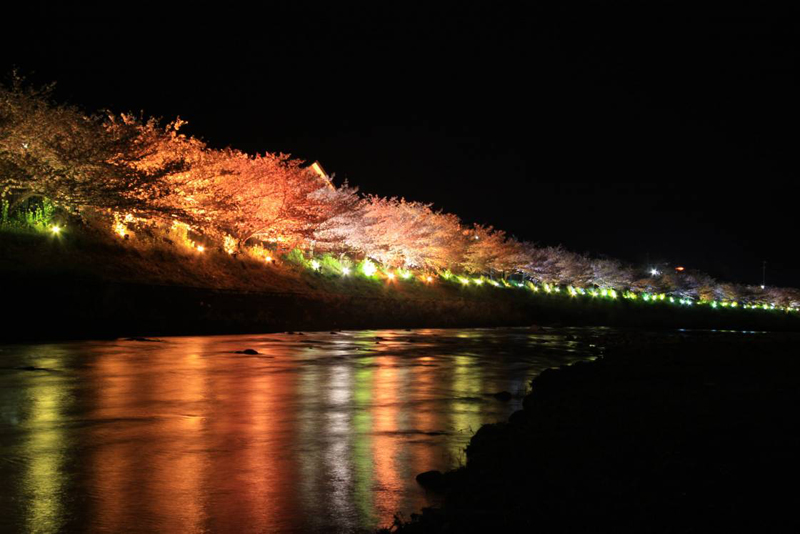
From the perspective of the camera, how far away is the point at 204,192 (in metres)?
32.6

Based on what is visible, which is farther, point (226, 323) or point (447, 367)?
point (226, 323)

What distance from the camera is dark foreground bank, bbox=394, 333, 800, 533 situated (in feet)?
13.8

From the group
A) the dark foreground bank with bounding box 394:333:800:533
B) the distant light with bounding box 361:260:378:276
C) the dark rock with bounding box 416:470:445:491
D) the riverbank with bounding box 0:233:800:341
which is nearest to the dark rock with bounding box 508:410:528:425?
the dark foreground bank with bounding box 394:333:800:533

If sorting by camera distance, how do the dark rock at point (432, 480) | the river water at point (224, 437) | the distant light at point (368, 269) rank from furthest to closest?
the distant light at point (368, 269) → the dark rock at point (432, 480) → the river water at point (224, 437)

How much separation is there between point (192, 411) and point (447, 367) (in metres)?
8.14

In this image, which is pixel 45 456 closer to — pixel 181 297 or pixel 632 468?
pixel 632 468

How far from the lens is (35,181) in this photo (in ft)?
74.7

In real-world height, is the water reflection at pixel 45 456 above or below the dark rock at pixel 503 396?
above

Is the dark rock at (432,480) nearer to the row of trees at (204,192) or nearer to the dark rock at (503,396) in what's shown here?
the dark rock at (503,396)

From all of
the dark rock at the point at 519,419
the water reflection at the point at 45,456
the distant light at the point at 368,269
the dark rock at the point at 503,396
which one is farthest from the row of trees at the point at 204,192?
the dark rock at the point at 519,419

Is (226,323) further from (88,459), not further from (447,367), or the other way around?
(88,459)

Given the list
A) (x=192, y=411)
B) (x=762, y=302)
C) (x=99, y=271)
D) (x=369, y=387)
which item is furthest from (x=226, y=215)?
(x=762, y=302)

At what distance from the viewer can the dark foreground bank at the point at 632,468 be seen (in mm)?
4215

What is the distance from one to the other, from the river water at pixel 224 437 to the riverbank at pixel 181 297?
5.48m
